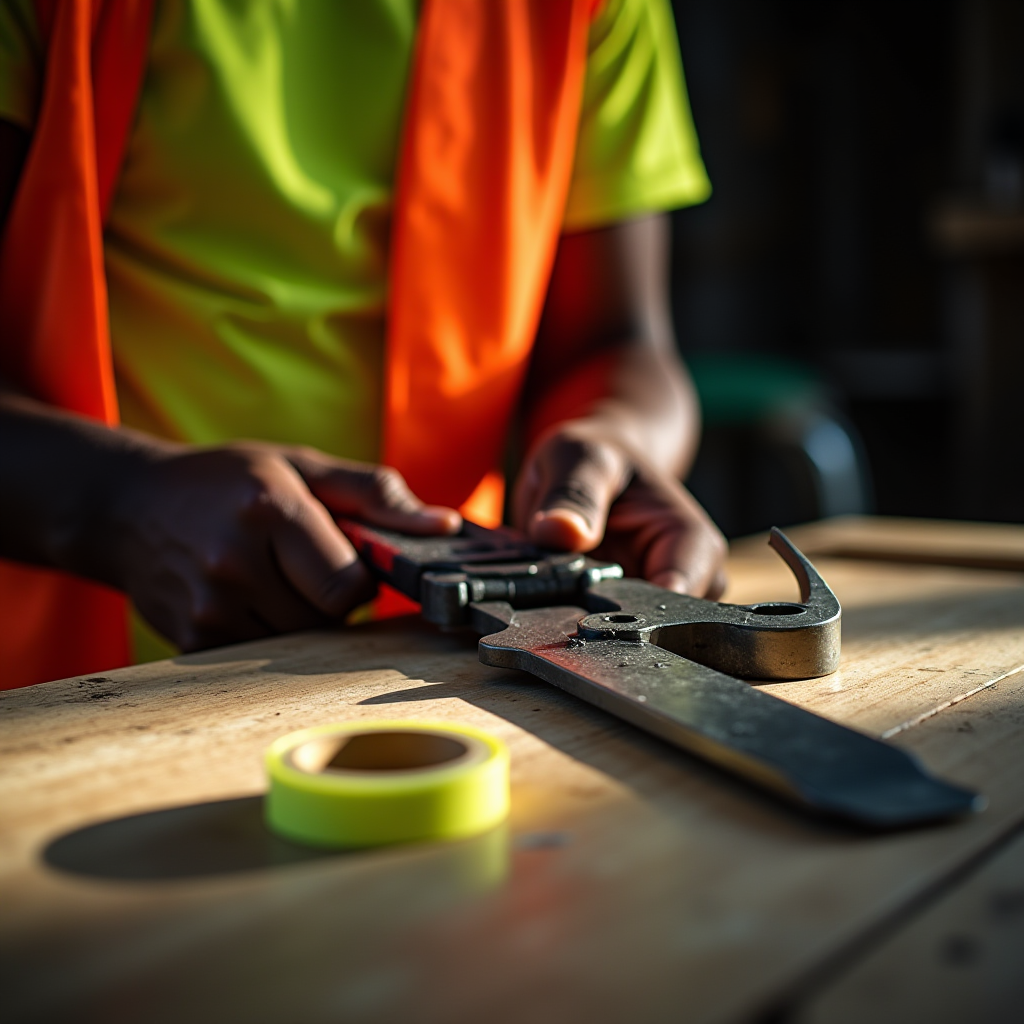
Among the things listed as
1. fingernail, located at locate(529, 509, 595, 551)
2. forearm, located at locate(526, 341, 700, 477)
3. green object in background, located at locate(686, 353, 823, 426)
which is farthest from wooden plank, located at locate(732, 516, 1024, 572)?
green object in background, located at locate(686, 353, 823, 426)

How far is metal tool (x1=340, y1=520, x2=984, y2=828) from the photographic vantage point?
0.39 m

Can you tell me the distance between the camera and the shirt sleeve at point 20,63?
818mm

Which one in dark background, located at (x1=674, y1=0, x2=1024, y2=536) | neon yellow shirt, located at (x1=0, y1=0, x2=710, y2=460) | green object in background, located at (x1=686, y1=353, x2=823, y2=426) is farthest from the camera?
dark background, located at (x1=674, y1=0, x2=1024, y2=536)

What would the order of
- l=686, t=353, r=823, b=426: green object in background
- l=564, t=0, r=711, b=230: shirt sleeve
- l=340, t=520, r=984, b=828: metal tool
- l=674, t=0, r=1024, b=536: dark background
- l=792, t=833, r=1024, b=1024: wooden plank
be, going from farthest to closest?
l=674, t=0, r=1024, b=536: dark background < l=686, t=353, r=823, b=426: green object in background < l=564, t=0, r=711, b=230: shirt sleeve < l=340, t=520, r=984, b=828: metal tool < l=792, t=833, r=1024, b=1024: wooden plank

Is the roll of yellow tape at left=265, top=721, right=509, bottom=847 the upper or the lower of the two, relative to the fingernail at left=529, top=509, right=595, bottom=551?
lower

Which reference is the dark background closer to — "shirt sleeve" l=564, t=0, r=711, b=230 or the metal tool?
"shirt sleeve" l=564, t=0, r=711, b=230

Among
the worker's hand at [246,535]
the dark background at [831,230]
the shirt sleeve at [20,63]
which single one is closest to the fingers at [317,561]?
the worker's hand at [246,535]

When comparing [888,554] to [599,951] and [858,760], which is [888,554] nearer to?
[858,760]

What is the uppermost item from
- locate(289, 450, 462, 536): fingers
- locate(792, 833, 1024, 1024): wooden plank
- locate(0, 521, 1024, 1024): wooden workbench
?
locate(289, 450, 462, 536): fingers

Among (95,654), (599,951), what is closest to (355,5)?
(95,654)

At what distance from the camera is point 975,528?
1.23 m

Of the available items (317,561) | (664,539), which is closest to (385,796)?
(317,561)

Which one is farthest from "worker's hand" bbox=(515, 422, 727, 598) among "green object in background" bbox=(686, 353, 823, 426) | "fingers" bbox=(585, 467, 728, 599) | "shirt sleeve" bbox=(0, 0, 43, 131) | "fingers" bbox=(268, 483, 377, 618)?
"green object in background" bbox=(686, 353, 823, 426)

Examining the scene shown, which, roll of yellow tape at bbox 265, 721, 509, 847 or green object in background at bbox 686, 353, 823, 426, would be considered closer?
roll of yellow tape at bbox 265, 721, 509, 847
